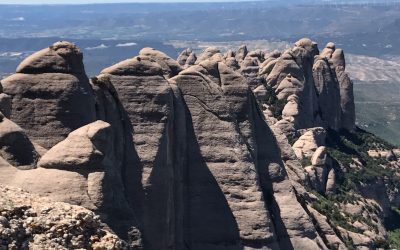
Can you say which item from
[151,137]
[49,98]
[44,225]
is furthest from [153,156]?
[44,225]

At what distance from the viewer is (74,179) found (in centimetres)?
2725

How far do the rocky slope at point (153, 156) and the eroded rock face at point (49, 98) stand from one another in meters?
0.04

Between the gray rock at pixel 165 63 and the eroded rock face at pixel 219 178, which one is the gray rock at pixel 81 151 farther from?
the gray rock at pixel 165 63

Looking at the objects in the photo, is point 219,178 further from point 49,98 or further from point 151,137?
point 49,98

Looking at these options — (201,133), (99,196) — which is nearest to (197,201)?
(201,133)

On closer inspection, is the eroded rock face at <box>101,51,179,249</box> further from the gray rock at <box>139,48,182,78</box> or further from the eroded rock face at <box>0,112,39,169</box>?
the eroded rock face at <box>0,112,39,169</box>

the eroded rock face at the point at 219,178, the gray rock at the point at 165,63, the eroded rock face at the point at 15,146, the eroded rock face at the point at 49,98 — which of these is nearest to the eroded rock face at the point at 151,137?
the eroded rock face at the point at 219,178

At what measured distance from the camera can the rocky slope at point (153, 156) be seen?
2770cm

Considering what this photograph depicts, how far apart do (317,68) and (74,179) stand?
224 feet

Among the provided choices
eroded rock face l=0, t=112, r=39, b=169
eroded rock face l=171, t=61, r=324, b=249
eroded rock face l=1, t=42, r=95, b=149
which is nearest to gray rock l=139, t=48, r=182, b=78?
eroded rock face l=171, t=61, r=324, b=249

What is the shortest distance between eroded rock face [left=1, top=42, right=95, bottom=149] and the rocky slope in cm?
4

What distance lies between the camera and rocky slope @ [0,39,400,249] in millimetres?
27703

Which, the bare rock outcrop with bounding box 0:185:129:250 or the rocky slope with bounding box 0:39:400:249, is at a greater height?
the bare rock outcrop with bounding box 0:185:129:250

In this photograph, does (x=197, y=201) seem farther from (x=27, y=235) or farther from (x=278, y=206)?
(x=27, y=235)
